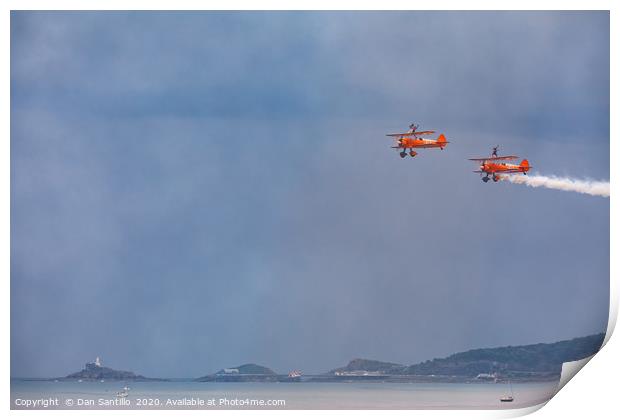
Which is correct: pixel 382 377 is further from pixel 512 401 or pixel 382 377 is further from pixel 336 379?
pixel 512 401

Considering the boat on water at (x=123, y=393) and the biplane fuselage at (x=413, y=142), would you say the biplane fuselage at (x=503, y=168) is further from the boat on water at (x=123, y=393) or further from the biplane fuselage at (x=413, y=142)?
the boat on water at (x=123, y=393)

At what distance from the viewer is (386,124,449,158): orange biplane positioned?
26.9 meters

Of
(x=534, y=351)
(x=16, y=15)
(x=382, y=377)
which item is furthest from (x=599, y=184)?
(x=16, y=15)

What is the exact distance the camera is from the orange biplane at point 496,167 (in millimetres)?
26922

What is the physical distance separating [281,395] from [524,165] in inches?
247

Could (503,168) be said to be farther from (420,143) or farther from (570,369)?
(570,369)

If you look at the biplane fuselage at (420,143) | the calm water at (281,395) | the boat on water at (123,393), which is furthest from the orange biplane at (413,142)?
the boat on water at (123,393)

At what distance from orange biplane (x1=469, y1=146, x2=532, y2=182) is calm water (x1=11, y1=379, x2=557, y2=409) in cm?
403

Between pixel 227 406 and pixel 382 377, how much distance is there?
3.81 metres

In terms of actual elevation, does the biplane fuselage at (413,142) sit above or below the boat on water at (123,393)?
above

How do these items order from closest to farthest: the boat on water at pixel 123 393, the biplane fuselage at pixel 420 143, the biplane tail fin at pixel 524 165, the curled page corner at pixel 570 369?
1. the curled page corner at pixel 570 369
2. the boat on water at pixel 123 393
3. the biplane tail fin at pixel 524 165
4. the biplane fuselage at pixel 420 143

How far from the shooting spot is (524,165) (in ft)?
88.4

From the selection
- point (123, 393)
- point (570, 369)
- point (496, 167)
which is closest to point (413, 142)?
point (496, 167)

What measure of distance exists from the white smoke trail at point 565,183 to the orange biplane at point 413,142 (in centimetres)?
143
